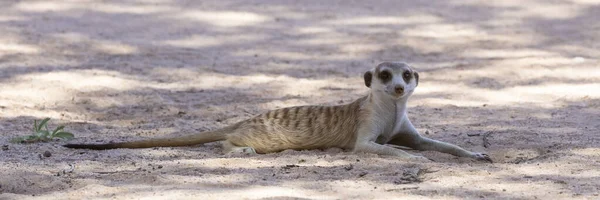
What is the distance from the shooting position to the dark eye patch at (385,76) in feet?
16.0

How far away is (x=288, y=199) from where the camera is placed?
11.9ft

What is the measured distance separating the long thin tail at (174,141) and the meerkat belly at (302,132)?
0.22ft

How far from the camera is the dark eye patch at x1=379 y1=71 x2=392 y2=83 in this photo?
4.89m

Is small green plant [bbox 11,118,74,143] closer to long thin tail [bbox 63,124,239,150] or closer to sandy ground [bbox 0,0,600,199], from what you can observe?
sandy ground [bbox 0,0,600,199]

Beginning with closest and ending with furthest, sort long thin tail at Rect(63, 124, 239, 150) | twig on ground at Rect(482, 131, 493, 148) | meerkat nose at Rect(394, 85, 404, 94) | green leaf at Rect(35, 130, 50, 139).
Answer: meerkat nose at Rect(394, 85, 404, 94) → long thin tail at Rect(63, 124, 239, 150) → twig on ground at Rect(482, 131, 493, 148) → green leaf at Rect(35, 130, 50, 139)

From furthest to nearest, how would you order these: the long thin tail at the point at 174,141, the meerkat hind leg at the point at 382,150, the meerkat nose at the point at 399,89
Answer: the long thin tail at the point at 174,141 < the meerkat nose at the point at 399,89 < the meerkat hind leg at the point at 382,150

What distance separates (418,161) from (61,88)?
2.96 m

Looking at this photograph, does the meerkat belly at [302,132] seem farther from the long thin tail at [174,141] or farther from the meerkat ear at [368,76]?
the meerkat ear at [368,76]

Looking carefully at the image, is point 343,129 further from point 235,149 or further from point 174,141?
point 174,141

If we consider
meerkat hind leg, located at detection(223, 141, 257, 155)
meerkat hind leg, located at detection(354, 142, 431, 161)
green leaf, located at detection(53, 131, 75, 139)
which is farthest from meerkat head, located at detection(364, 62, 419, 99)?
green leaf, located at detection(53, 131, 75, 139)

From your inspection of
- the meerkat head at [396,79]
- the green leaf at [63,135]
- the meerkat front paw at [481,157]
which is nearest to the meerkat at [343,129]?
the meerkat head at [396,79]

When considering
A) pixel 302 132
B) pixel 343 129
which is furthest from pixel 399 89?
pixel 302 132

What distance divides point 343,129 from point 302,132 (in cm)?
20

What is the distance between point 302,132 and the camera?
5133 mm
